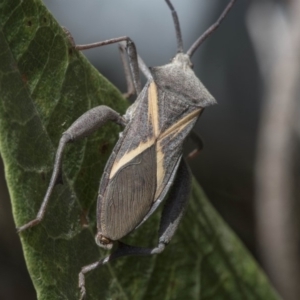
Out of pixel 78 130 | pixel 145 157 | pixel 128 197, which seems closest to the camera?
pixel 78 130

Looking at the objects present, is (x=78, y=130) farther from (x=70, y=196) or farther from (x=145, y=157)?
(x=145, y=157)

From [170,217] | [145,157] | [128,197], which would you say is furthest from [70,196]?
[170,217]

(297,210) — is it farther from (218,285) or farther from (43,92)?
(43,92)

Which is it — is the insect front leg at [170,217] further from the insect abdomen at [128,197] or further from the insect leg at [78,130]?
the insect leg at [78,130]

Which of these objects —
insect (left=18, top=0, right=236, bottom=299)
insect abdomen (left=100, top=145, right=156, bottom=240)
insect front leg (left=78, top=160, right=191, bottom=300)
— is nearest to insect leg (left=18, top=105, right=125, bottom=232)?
insect (left=18, top=0, right=236, bottom=299)

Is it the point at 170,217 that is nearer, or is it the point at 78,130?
the point at 78,130

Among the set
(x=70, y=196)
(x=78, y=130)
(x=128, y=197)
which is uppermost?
(x=78, y=130)
